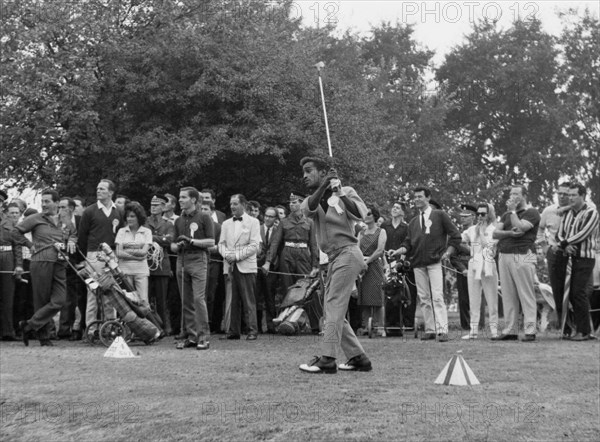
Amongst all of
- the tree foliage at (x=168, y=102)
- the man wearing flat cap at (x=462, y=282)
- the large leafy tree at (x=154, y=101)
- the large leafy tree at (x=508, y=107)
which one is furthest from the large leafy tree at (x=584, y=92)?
the man wearing flat cap at (x=462, y=282)

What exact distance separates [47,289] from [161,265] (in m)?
2.52

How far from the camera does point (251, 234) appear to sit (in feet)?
51.2

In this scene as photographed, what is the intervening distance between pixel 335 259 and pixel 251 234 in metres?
5.24

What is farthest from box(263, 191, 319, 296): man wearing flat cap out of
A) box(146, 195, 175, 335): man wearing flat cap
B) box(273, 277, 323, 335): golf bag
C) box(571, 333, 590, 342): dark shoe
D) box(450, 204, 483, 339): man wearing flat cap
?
box(571, 333, 590, 342): dark shoe

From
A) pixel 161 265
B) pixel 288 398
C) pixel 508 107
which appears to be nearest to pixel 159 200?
A: pixel 161 265

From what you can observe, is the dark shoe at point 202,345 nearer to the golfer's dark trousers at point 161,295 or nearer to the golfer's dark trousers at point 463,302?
A: the golfer's dark trousers at point 161,295

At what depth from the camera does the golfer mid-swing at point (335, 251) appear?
1027cm

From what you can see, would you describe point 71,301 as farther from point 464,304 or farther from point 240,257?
point 464,304

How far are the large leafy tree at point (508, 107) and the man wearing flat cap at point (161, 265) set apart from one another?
108 feet

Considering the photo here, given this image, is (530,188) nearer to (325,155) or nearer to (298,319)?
(325,155)

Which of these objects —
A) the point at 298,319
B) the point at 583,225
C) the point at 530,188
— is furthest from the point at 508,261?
the point at 530,188

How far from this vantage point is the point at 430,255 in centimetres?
1542

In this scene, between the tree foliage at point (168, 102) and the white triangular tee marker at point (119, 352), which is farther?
the tree foliage at point (168, 102)

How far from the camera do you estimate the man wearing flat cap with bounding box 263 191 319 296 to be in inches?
691
